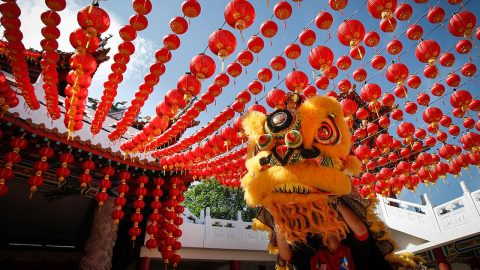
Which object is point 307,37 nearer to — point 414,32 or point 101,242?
point 414,32

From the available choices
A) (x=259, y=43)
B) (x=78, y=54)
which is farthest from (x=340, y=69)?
(x=78, y=54)

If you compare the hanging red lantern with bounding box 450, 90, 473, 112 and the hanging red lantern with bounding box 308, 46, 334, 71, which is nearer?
the hanging red lantern with bounding box 308, 46, 334, 71

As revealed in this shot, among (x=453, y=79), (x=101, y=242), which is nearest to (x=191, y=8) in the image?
(x=453, y=79)

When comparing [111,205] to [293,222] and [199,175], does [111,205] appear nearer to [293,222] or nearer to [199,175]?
[199,175]

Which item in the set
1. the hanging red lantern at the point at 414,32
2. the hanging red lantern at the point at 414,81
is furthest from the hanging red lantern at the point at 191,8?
the hanging red lantern at the point at 414,81

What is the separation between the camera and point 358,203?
1.93 metres

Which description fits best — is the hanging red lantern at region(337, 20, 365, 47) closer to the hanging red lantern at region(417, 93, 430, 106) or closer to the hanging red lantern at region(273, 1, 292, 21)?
the hanging red lantern at region(273, 1, 292, 21)

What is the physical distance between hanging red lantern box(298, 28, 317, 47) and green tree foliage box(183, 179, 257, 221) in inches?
746

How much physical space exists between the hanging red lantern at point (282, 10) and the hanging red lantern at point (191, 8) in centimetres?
104

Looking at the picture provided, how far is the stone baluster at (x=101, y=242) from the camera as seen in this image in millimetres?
7082

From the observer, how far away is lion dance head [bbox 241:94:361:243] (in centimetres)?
174

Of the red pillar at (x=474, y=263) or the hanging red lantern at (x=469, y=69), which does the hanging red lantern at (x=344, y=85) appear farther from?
the red pillar at (x=474, y=263)

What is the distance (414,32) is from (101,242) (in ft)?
26.0

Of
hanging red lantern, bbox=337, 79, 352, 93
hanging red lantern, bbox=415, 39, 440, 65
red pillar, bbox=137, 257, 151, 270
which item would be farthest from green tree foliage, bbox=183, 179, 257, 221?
hanging red lantern, bbox=415, 39, 440, 65
